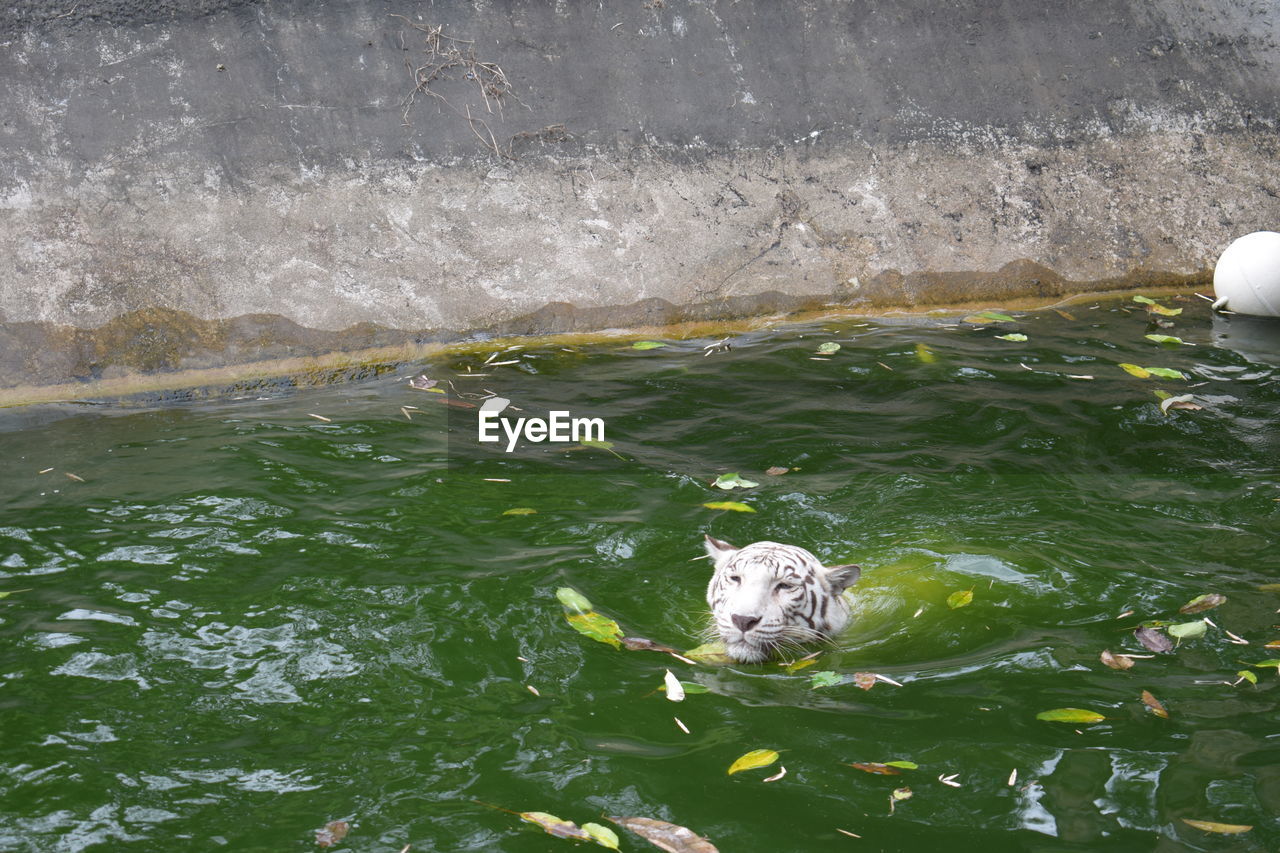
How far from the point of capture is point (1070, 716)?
3572 mm

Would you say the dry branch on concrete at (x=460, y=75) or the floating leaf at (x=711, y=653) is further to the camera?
the dry branch on concrete at (x=460, y=75)

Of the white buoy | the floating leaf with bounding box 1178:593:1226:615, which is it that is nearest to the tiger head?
the floating leaf with bounding box 1178:593:1226:615

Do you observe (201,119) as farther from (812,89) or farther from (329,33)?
(812,89)

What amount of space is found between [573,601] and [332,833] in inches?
60.6

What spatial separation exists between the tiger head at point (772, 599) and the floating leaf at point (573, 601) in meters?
0.48

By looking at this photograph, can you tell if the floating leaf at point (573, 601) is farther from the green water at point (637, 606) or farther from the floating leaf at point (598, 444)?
the floating leaf at point (598, 444)

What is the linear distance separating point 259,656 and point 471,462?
6.97 ft

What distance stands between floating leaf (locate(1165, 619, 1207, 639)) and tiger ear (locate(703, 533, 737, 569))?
160 cm

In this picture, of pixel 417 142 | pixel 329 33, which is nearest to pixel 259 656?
pixel 417 142

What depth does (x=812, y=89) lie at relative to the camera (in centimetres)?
905

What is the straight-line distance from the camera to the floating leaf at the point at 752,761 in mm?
3346

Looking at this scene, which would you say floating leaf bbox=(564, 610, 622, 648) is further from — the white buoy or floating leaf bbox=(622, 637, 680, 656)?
the white buoy

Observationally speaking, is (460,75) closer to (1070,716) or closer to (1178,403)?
(1178,403)

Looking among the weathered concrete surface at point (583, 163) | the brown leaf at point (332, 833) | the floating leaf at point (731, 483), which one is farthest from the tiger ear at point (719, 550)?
the weathered concrete surface at point (583, 163)
